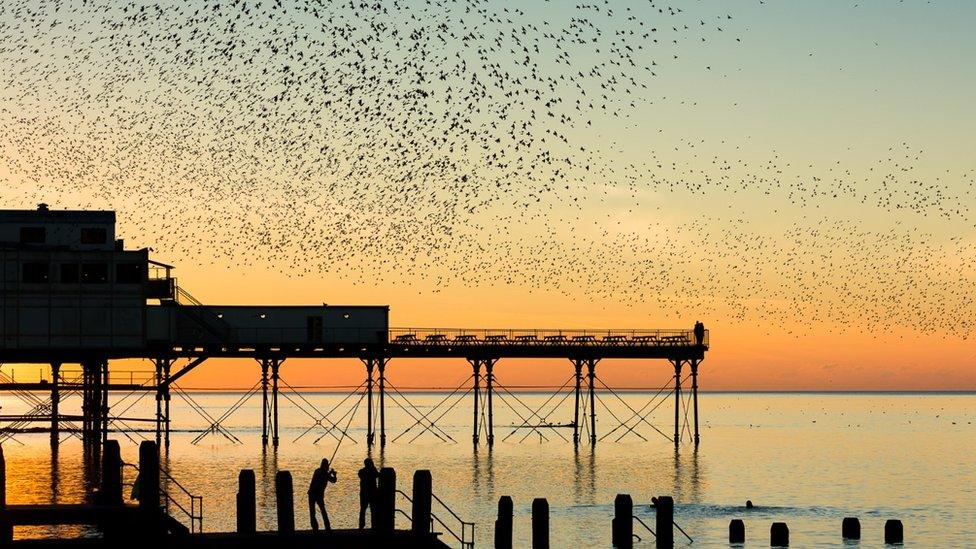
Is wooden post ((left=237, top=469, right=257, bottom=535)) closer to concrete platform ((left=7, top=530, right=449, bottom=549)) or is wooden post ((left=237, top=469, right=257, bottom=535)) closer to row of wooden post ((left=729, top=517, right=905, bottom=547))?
concrete platform ((left=7, top=530, right=449, bottom=549))

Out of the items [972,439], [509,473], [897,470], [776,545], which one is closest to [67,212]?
[509,473]

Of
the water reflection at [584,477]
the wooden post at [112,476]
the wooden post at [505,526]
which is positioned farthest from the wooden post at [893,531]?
the wooden post at [112,476]

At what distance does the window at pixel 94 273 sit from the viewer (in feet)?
219

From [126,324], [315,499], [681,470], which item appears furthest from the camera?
[681,470]

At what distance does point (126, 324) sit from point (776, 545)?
30.7m

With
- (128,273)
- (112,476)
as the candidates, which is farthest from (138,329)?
(112,476)

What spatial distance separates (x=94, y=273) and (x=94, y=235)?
33.0ft

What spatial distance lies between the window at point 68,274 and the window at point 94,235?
9.86m

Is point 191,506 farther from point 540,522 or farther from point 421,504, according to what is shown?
point 421,504

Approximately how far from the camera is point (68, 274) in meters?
66.3

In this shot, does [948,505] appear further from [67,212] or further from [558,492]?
[67,212]

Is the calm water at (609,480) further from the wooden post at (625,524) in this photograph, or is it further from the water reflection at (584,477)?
the wooden post at (625,524)

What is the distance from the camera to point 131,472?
85.8 m

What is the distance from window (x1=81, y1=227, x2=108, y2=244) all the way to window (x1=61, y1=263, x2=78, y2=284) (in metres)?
9.86
